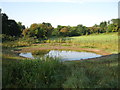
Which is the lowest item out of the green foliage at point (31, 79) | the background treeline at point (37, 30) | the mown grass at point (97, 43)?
the green foliage at point (31, 79)

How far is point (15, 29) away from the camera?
26703 mm

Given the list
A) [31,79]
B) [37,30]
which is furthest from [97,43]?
[31,79]

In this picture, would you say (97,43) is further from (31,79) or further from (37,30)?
(31,79)

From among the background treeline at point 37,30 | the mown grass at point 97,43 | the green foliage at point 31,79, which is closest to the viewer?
the green foliage at point 31,79

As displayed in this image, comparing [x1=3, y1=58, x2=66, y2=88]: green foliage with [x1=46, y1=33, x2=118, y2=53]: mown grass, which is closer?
[x1=3, y1=58, x2=66, y2=88]: green foliage

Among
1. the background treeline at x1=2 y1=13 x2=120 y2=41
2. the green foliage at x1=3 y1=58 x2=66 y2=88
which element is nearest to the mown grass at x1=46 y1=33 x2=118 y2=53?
the background treeline at x1=2 y1=13 x2=120 y2=41

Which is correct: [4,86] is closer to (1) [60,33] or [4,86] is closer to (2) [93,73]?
(2) [93,73]

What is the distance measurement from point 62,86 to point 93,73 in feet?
4.76

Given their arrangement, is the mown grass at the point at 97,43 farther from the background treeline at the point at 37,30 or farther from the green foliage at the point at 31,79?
the green foliage at the point at 31,79

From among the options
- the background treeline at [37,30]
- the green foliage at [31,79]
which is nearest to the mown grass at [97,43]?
the background treeline at [37,30]

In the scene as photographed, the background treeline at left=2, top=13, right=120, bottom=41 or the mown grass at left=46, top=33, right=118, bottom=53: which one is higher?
the background treeline at left=2, top=13, right=120, bottom=41

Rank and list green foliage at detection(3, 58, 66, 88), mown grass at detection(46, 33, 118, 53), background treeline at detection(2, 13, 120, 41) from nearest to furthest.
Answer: green foliage at detection(3, 58, 66, 88) → mown grass at detection(46, 33, 118, 53) → background treeline at detection(2, 13, 120, 41)

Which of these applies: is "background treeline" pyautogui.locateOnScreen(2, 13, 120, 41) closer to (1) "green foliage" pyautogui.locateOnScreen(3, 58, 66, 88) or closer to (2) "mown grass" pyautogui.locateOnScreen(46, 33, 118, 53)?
(2) "mown grass" pyautogui.locateOnScreen(46, 33, 118, 53)

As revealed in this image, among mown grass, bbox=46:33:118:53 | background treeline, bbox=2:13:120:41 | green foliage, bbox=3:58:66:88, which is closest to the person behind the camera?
green foliage, bbox=3:58:66:88
